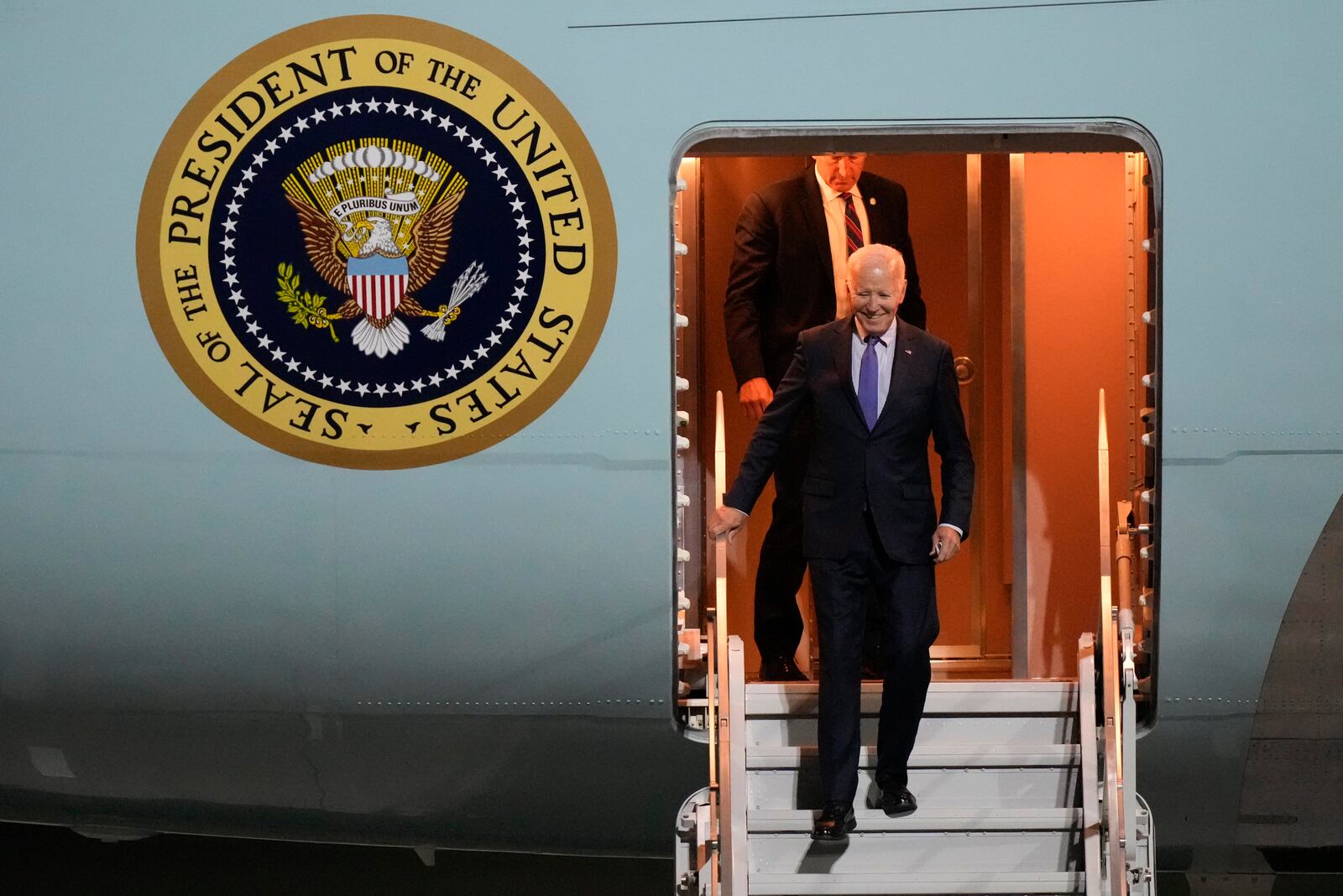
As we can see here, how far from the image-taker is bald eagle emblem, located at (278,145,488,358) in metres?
3.97

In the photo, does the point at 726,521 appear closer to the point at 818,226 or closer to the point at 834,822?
the point at 834,822

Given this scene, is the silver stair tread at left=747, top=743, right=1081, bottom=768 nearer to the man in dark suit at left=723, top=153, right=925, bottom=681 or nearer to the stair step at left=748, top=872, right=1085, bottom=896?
the stair step at left=748, top=872, right=1085, bottom=896

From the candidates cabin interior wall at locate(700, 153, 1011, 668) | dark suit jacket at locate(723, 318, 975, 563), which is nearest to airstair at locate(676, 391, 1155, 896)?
dark suit jacket at locate(723, 318, 975, 563)

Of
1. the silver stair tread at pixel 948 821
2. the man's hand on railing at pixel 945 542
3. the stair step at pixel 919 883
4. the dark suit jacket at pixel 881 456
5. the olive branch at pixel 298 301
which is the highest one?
the olive branch at pixel 298 301

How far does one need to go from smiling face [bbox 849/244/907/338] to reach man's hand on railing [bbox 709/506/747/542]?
0.60 metres

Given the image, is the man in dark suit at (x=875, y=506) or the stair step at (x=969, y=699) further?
the stair step at (x=969, y=699)

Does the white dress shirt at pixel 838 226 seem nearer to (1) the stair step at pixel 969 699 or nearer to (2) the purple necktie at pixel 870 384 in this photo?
(2) the purple necktie at pixel 870 384

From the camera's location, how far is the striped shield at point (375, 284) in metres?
3.98

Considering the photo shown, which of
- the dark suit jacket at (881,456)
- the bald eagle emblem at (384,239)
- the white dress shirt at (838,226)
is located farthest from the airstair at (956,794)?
the white dress shirt at (838,226)

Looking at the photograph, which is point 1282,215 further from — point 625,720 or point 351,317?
point 351,317

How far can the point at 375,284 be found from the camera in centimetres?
399

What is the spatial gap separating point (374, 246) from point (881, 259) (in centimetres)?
137

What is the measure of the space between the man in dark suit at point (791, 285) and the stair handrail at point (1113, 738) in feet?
3.39

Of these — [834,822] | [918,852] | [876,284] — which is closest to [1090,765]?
[918,852]
